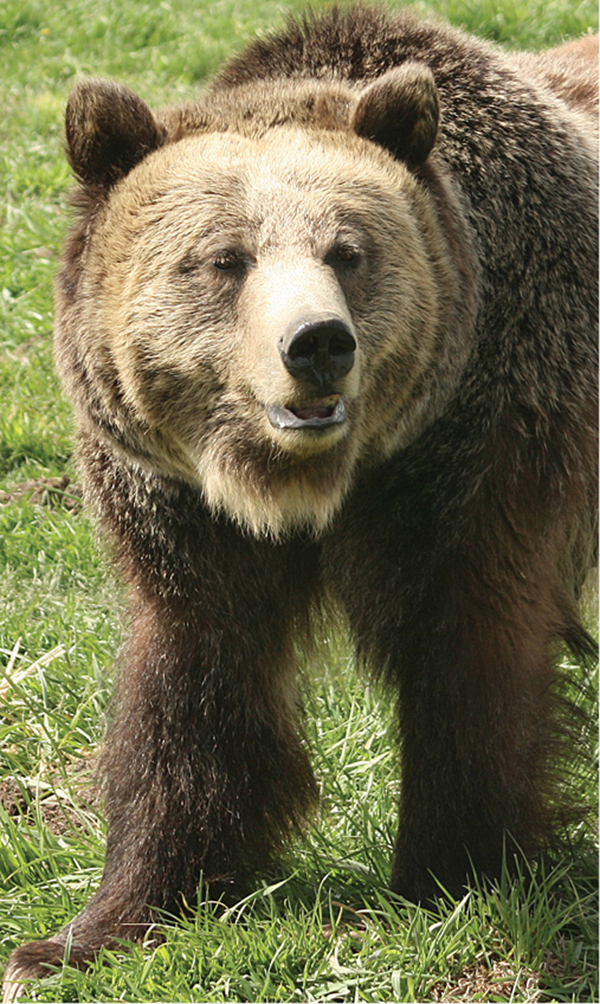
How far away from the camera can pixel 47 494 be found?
7.31 m

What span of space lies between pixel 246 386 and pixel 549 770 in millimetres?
1862

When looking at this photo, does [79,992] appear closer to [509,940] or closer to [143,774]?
[143,774]

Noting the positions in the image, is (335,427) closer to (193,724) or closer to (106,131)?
(106,131)

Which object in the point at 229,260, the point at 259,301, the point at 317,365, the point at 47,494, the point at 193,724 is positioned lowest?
the point at 193,724

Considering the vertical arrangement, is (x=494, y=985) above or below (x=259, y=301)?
below

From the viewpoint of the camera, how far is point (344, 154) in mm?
4453

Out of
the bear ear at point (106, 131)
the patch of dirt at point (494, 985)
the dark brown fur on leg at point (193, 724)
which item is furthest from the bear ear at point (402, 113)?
the patch of dirt at point (494, 985)

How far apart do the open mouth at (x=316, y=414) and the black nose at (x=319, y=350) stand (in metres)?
0.09

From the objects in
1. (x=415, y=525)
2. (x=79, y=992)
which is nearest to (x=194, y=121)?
(x=415, y=525)

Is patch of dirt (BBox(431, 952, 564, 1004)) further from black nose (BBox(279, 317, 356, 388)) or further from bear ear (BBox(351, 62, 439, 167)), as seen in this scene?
bear ear (BBox(351, 62, 439, 167))

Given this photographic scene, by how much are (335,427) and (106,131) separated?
1326 millimetres

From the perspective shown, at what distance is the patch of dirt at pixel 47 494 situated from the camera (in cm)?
728

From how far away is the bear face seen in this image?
4.15 metres


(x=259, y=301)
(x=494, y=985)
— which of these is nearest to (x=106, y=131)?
(x=259, y=301)
